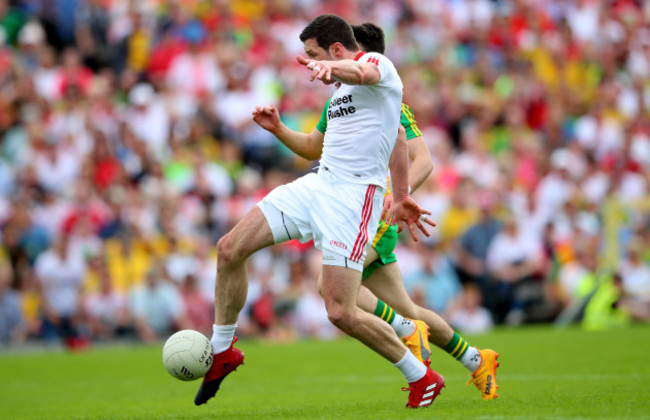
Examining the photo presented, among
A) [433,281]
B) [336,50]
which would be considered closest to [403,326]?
[336,50]

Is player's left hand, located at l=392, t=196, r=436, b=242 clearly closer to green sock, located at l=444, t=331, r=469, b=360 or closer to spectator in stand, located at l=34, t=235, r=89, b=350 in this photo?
green sock, located at l=444, t=331, r=469, b=360

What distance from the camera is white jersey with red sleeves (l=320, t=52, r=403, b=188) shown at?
23.9 ft

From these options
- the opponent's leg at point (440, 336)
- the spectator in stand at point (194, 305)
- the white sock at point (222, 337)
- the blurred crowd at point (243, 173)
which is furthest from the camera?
the blurred crowd at point (243, 173)

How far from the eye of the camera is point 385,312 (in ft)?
26.1

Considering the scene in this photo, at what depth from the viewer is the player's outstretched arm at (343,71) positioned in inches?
251

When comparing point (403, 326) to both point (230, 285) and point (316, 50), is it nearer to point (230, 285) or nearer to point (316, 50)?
point (230, 285)

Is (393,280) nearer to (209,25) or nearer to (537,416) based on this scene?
(537,416)

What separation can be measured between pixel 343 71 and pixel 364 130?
850mm

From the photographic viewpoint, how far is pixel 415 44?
22234 millimetres

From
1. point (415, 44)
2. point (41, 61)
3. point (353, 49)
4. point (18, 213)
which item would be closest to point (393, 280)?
point (353, 49)

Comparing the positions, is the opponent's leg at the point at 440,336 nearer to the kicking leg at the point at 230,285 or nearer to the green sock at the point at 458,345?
the green sock at the point at 458,345

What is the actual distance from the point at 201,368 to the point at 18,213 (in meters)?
9.53

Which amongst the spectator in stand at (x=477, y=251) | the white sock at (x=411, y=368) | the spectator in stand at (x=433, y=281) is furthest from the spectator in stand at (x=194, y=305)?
the white sock at (x=411, y=368)

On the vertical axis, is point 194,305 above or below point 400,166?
below
